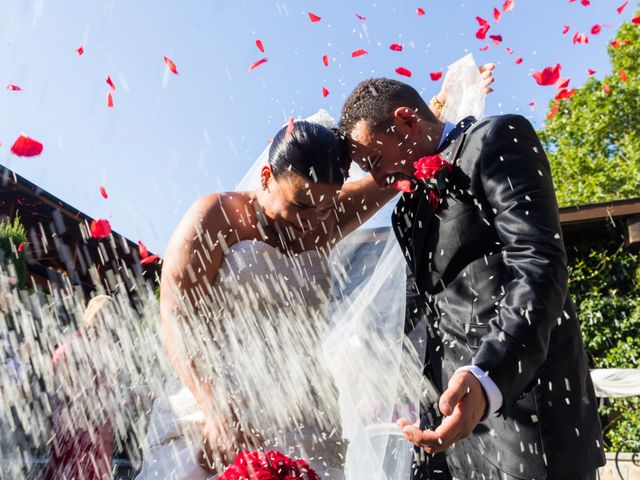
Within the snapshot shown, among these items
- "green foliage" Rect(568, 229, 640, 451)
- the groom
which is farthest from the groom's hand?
"green foliage" Rect(568, 229, 640, 451)

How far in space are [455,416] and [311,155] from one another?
1426 mm

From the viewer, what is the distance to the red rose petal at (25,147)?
194 inches

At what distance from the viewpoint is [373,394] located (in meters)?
3.01

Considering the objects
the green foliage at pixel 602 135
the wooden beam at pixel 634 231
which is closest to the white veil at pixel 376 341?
the wooden beam at pixel 634 231

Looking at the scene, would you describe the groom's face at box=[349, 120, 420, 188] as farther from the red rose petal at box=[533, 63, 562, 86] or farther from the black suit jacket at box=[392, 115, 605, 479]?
the red rose petal at box=[533, 63, 562, 86]

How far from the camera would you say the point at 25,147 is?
504 cm

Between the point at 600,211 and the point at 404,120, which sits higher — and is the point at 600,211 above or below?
below

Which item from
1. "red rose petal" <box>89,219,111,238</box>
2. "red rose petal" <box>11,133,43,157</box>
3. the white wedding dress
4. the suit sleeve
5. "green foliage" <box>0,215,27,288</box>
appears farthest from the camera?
"red rose petal" <box>89,219,111,238</box>

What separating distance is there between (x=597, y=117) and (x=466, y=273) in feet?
87.1

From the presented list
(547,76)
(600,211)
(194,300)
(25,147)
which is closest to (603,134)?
(600,211)

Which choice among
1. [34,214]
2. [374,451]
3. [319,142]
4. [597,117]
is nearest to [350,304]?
[374,451]

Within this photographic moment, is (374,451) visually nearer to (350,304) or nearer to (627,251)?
(350,304)

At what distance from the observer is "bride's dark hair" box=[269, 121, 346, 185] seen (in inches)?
101

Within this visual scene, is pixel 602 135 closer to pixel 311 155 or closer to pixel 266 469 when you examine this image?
pixel 311 155
